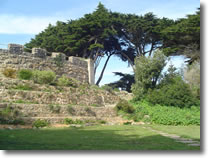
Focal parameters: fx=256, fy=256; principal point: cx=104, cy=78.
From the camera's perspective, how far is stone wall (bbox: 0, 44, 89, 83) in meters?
19.6

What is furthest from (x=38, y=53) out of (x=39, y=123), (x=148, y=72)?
(x=148, y=72)

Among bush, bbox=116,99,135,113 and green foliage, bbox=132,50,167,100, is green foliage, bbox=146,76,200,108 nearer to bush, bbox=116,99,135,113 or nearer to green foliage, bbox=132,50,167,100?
green foliage, bbox=132,50,167,100

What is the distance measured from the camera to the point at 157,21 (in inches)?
1212

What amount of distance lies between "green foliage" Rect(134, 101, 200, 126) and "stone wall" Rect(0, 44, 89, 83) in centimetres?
724

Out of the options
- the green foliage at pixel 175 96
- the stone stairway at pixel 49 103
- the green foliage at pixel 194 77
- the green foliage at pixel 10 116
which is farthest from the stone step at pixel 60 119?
the green foliage at pixel 194 77

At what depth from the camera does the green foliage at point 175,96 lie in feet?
66.7

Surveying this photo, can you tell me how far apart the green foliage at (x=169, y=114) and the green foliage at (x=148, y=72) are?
104 inches

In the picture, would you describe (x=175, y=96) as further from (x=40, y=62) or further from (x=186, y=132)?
(x=40, y=62)

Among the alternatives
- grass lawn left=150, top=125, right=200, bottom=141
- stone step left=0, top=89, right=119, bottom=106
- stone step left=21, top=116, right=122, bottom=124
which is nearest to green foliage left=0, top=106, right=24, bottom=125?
stone step left=21, top=116, right=122, bottom=124

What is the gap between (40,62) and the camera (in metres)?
21.5

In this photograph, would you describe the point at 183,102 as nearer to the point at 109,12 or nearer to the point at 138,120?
the point at 138,120

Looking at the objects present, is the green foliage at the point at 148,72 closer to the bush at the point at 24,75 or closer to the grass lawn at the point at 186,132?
the grass lawn at the point at 186,132

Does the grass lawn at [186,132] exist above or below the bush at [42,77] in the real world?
below

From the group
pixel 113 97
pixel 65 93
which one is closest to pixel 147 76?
pixel 113 97
